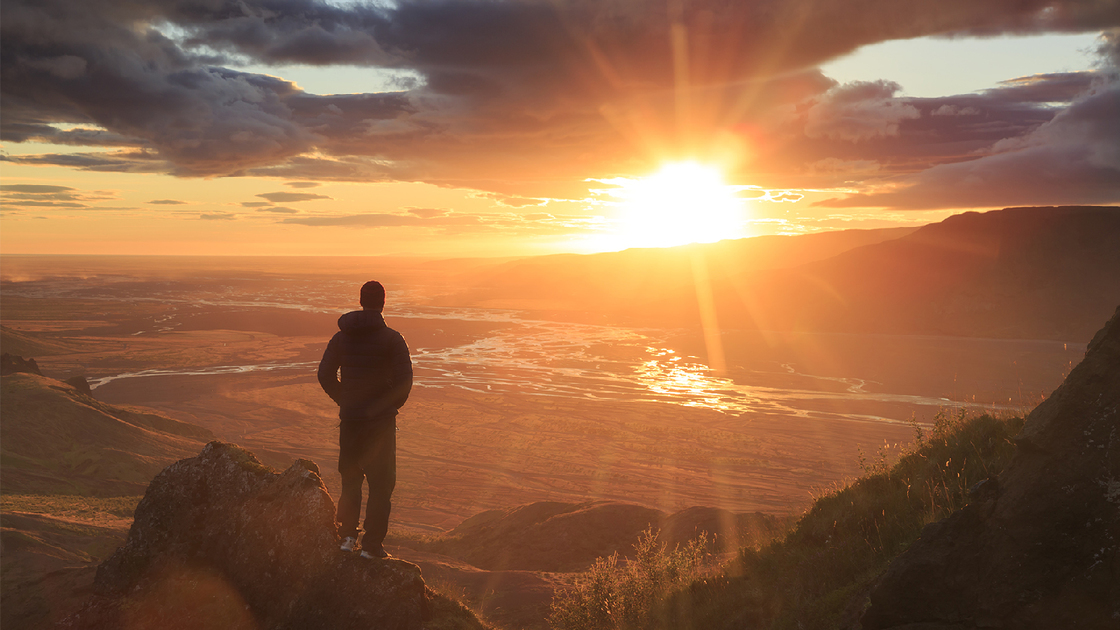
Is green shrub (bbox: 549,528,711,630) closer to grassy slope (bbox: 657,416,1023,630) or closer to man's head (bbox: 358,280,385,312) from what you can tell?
grassy slope (bbox: 657,416,1023,630)

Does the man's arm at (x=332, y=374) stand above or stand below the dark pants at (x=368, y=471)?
above

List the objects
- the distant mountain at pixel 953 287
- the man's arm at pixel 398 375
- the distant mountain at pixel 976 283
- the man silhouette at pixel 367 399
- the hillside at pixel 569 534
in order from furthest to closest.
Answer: the distant mountain at pixel 953 287 → the distant mountain at pixel 976 283 → the hillside at pixel 569 534 → the man's arm at pixel 398 375 → the man silhouette at pixel 367 399

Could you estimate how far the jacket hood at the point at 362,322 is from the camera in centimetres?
526

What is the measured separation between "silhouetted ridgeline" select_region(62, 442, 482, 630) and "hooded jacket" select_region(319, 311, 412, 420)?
Result: 0.97 metres

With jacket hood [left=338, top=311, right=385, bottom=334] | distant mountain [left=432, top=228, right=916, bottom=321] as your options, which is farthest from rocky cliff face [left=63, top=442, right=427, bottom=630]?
distant mountain [left=432, top=228, right=916, bottom=321]

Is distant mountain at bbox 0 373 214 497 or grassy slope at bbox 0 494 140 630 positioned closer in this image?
grassy slope at bbox 0 494 140 630

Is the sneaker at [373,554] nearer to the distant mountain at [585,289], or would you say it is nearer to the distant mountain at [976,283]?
the distant mountain at [976,283]

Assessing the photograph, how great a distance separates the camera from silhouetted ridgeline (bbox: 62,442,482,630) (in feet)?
17.0

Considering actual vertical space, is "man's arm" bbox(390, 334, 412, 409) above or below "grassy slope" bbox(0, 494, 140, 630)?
above

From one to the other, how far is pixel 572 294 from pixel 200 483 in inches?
5768

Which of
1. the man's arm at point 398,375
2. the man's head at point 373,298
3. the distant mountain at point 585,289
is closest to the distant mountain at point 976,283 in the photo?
the distant mountain at point 585,289

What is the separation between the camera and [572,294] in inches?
5994

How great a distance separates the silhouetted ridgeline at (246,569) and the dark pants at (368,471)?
0.17 meters

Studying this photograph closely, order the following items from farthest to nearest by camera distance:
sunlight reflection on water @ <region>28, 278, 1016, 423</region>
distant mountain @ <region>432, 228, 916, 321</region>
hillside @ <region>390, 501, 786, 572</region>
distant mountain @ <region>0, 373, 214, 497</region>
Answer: distant mountain @ <region>432, 228, 916, 321</region> → sunlight reflection on water @ <region>28, 278, 1016, 423</region> → distant mountain @ <region>0, 373, 214, 497</region> → hillside @ <region>390, 501, 786, 572</region>
